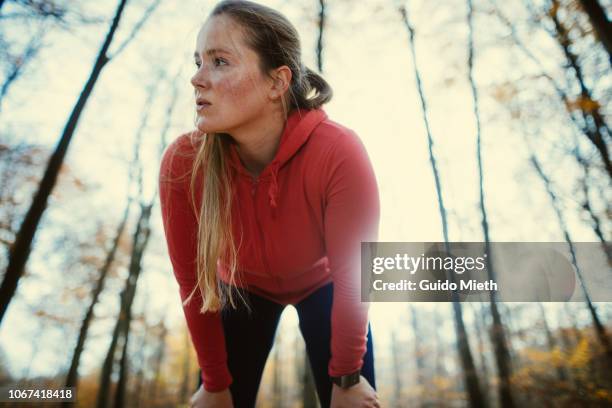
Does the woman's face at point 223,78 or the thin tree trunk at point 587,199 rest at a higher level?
the thin tree trunk at point 587,199

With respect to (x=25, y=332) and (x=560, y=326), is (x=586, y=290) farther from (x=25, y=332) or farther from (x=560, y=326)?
(x=25, y=332)

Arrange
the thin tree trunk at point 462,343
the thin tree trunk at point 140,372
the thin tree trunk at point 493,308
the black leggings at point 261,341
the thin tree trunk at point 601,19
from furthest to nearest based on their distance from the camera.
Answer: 1. the thin tree trunk at point 140,372
2. the thin tree trunk at point 493,308
3. the thin tree trunk at point 462,343
4. the thin tree trunk at point 601,19
5. the black leggings at point 261,341

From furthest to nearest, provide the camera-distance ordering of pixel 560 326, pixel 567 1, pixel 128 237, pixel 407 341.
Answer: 1. pixel 407 341
2. pixel 560 326
3. pixel 128 237
4. pixel 567 1

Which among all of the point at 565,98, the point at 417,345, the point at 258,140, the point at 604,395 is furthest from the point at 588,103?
the point at 417,345

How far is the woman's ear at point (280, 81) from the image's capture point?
1.77 m

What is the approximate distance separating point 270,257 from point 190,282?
0.40 m

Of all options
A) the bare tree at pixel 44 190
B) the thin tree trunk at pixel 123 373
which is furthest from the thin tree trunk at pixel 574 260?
the thin tree trunk at pixel 123 373

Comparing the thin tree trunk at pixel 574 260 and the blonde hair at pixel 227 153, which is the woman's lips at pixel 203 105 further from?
the thin tree trunk at pixel 574 260

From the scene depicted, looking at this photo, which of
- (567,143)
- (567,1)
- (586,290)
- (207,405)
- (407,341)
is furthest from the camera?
(407,341)

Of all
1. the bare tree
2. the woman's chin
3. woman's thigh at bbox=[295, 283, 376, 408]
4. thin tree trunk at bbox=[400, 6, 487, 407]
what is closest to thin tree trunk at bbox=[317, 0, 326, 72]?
thin tree trunk at bbox=[400, 6, 487, 407]

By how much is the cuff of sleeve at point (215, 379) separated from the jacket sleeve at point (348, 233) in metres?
0.51

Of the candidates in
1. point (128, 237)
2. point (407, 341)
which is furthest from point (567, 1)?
point (407, 341)

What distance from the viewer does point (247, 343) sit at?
72.6 inches

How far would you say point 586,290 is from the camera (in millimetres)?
10203
